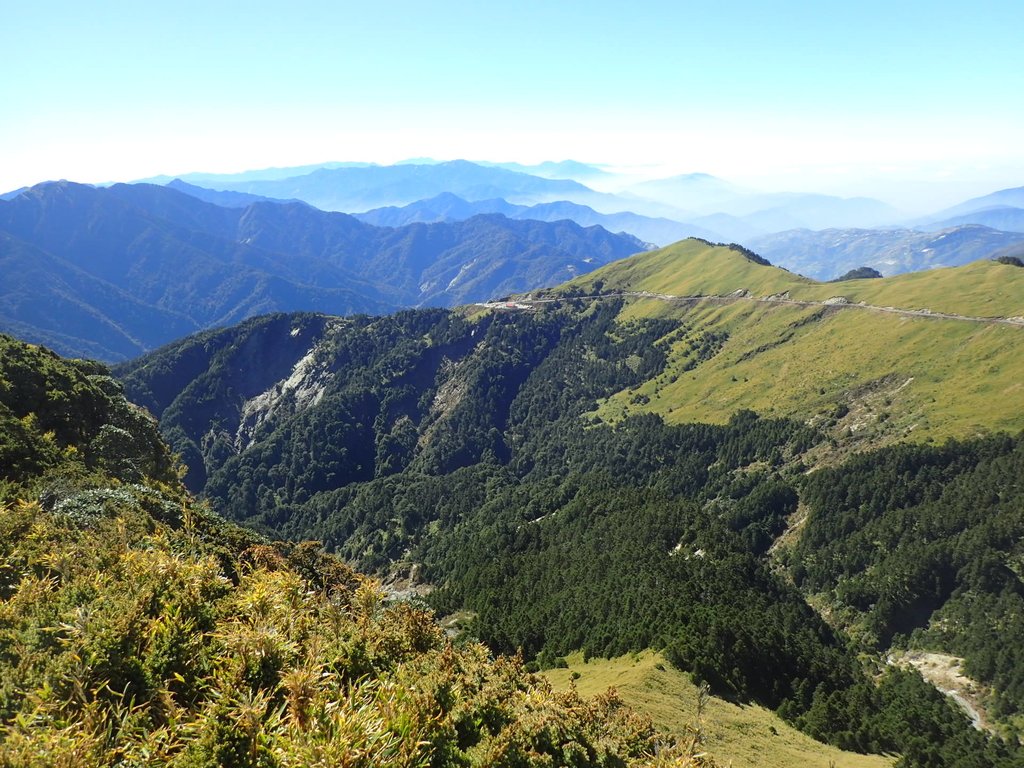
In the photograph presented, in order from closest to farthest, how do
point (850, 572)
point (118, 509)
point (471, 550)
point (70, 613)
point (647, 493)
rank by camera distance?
point (70, 613), point (118, 509), point (850, 572), point (647, 493), point (471, 550)

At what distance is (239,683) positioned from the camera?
13492 millimetres

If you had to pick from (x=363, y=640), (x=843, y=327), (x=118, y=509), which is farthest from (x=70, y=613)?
(x=843, y=327)

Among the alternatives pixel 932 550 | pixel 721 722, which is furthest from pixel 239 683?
pixel 932 550

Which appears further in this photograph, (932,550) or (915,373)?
(915,373)

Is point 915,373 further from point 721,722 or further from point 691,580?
point 721,722

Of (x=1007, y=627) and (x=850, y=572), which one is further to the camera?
(x=850, y=572)

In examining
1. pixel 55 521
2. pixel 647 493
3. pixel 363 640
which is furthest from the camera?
pixel 647 493

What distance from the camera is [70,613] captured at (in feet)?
50.7

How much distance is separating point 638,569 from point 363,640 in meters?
84.0

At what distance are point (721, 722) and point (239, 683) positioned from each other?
42.4 meters

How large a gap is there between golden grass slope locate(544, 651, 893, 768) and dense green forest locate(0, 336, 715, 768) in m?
20.5

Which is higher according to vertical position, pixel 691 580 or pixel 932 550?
pixel 691 580

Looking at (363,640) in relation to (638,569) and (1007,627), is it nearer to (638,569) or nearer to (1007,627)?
(638,569)

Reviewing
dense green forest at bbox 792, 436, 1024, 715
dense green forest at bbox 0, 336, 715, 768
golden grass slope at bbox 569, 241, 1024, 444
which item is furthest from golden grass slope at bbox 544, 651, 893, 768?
golden grass slope at bbox 569, 241, 1024, 444
